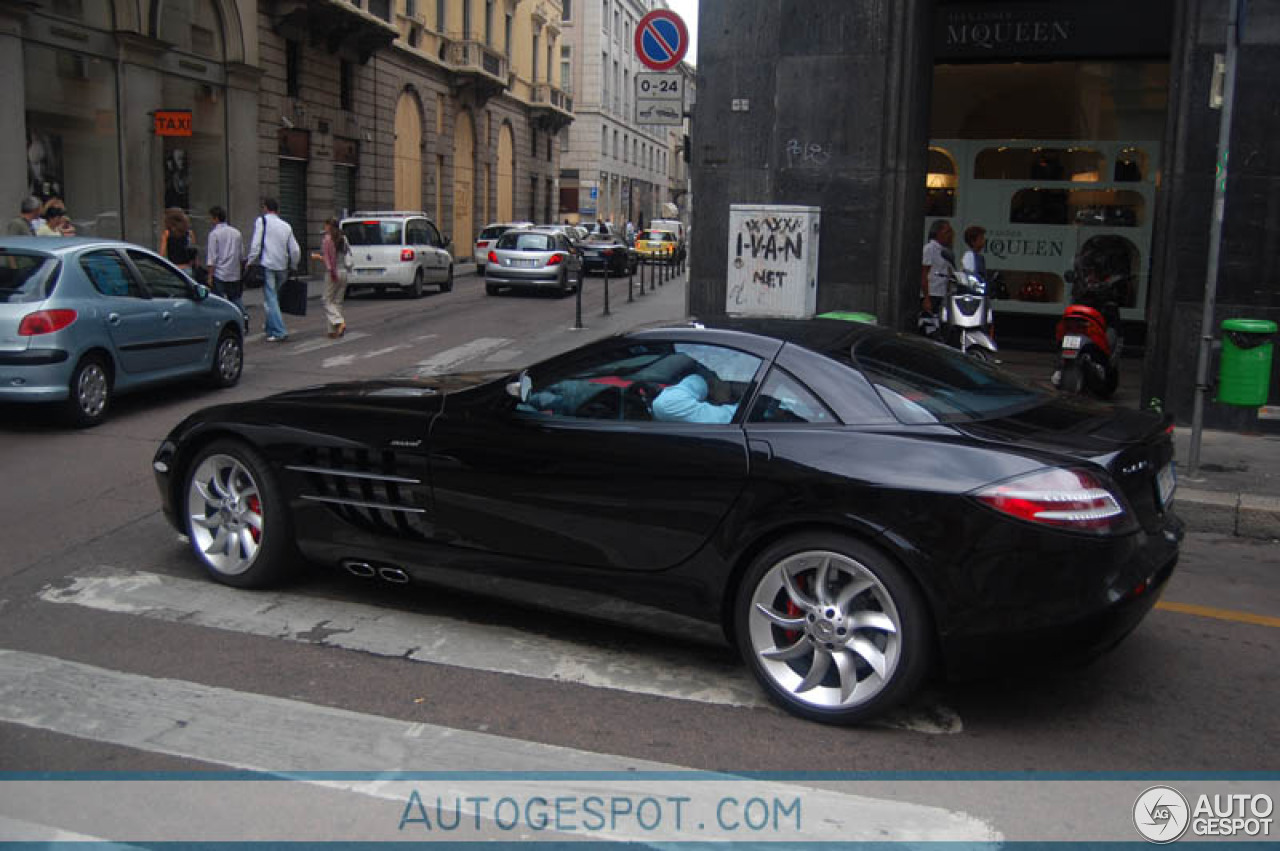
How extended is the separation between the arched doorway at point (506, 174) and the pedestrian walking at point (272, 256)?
31097 mm

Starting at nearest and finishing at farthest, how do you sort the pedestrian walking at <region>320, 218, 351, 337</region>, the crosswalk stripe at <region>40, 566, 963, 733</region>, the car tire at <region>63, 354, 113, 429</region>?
the crosswalk stripe at <region>40, 566, 963, 733</region> → the car tire at <region>63, 354, 113, 429</region> → the pedestrian walking at <region>320, 218, 351, 337</region>

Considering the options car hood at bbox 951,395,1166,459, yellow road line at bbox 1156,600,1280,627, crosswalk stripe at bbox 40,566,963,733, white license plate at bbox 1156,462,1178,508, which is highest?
car hood at bbox 951,395,1166,459

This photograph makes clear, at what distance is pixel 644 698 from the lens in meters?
4.26

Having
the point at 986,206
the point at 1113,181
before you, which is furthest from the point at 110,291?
the point at 1113,181

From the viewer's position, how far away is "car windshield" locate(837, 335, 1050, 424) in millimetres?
4234

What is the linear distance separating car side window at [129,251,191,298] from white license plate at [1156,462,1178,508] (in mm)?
8814

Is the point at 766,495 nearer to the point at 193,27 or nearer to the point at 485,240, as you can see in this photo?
the point at 193,27

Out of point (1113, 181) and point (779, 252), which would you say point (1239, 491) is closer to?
point (779, 252)

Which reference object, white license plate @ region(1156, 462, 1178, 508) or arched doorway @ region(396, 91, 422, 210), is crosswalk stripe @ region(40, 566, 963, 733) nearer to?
white license plate @ region(1156, 462, 1178, 508)

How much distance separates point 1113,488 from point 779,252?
26.3ft

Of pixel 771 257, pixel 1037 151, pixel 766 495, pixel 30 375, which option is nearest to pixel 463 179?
pixel 1037 151

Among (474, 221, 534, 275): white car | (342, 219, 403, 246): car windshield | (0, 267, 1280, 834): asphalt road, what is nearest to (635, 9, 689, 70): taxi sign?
(0, 267, 1280, 834): asphalt road

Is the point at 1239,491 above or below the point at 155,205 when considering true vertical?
below

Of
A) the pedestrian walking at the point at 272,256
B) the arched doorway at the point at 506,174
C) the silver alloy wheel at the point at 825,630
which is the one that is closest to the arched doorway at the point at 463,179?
the arched doorway at the point at 506,174
